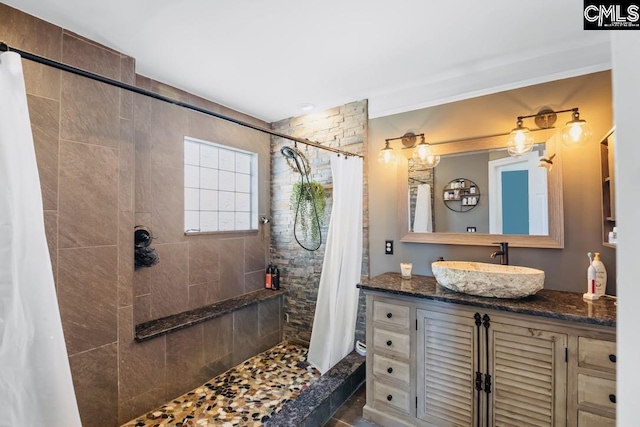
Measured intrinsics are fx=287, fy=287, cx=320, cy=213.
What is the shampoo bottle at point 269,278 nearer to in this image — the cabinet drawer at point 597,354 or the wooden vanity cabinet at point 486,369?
the wooden vanity cabinet at point 486,369

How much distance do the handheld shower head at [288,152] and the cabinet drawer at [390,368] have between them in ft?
7.03

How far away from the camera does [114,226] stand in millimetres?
1991

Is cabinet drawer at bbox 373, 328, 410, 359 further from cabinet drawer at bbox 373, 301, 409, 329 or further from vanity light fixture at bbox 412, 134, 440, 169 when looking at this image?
vanity light fixture at bbox 412, 134, 440, 169

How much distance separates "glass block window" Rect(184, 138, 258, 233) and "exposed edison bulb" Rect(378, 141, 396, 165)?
149cm

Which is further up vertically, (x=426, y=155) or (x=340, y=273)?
(x=426, y=155)

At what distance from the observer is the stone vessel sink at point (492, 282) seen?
1677 millimetres

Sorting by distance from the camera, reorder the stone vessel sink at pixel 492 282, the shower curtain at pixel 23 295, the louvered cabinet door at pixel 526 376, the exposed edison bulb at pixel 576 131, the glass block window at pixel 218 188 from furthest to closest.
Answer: the glass block window at pixel 218 188
the exposed edison bulb at pixel 576 131
the stone vessel sink at pixel 492 282
the louvered cabinet door at pixel 526 376
the shower curtain at pixel 23 295

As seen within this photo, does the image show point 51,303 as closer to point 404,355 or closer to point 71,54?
point 71,54

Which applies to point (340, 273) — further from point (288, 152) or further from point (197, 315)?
point (288, 152)

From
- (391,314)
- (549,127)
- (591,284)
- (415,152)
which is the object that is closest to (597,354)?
(591,284)

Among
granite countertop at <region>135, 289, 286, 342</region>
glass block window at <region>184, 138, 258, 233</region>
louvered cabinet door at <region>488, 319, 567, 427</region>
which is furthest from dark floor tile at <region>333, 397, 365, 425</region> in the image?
glass block window at <region>184, 138, 258, 233</region>

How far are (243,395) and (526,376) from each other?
6.66 ft

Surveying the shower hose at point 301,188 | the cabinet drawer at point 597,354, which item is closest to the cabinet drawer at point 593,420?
the cabinet drawer at point 597,354

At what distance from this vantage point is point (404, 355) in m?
1.99
